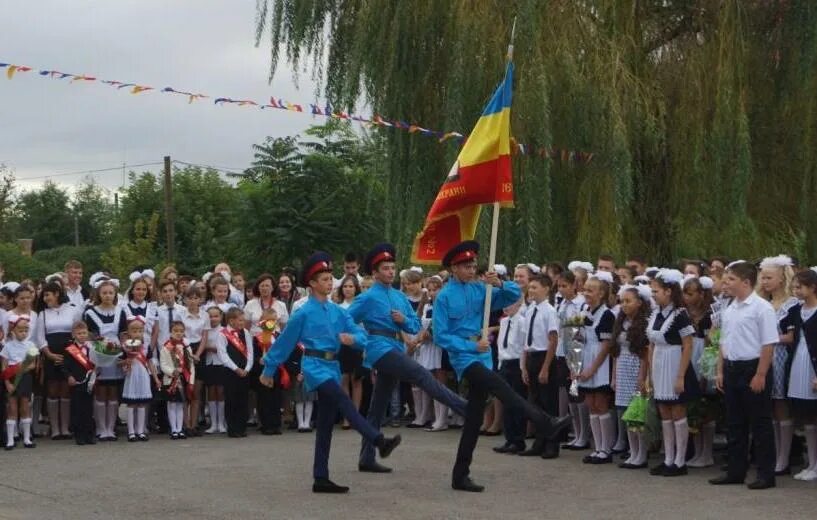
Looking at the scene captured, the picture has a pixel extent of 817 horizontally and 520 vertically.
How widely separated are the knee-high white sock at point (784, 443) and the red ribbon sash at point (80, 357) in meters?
7.22

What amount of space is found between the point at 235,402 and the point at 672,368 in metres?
5.49

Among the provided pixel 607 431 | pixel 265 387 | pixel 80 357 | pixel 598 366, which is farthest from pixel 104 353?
pixel 607 431

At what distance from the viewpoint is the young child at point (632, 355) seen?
11.2 m

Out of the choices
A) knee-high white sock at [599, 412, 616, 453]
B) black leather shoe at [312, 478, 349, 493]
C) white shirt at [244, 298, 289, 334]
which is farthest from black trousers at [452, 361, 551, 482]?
white shirt at [244, 298, 289, 334]

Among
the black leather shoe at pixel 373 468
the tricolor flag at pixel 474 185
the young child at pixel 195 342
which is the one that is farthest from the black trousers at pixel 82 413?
the tricolor flag at pixel 474 185

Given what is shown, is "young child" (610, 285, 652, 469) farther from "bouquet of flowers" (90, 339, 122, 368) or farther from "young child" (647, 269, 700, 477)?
"bouquet of flowers" (90, 339, 122, 368)

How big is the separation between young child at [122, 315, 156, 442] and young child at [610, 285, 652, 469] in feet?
17.5

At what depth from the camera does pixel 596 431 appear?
11.7 meters

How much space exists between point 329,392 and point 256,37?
10357 mm

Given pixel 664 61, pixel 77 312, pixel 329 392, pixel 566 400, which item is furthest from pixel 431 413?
pixel 664 61

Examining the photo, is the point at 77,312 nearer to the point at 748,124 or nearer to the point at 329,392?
A: the point at 329,392

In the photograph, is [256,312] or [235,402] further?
[256,312]

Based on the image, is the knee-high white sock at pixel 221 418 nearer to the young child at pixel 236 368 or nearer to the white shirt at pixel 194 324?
the young child at pixel 236 368

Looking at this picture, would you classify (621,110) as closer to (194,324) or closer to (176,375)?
(194,324)
